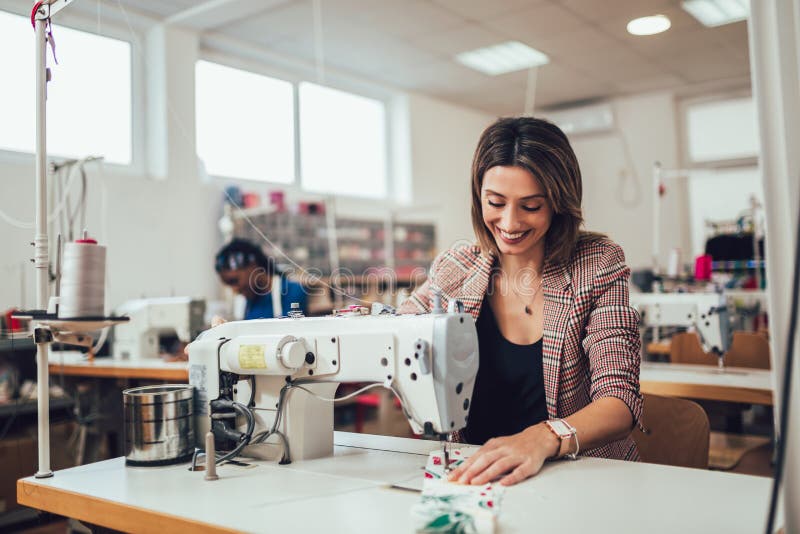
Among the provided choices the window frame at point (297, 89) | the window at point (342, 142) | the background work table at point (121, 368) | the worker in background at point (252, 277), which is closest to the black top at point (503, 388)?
the background work table at point (121, 368)

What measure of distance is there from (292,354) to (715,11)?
4650mm

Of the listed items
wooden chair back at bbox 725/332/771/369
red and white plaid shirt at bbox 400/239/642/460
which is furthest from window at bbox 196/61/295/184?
red and white plaid shirt at bbox 400/239/642/460

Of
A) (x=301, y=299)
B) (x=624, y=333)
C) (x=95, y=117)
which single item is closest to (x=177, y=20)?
(x=95, y=117)

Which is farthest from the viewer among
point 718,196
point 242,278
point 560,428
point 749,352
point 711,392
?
point 718,196

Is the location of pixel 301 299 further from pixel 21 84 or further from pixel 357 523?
pixel 357 523

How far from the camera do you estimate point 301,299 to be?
3531 millimetres

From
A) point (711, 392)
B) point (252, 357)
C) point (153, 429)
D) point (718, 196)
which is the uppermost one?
point (718, 196)

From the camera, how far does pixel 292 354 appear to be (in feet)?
3.94

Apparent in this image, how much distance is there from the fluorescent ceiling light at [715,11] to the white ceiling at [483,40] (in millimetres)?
66

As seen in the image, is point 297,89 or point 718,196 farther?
point 718,196

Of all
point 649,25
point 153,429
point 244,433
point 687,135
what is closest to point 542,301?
point 244,433

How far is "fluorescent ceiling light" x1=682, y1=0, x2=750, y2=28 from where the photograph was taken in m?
4.49

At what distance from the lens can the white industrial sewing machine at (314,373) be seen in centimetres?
108

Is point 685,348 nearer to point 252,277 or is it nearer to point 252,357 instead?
point 252,277
